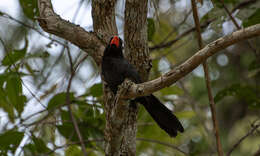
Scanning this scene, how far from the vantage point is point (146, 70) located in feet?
7.86

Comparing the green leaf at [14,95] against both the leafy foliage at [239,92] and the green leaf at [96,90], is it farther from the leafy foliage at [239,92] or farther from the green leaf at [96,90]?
the leafy foliage at [239,92]

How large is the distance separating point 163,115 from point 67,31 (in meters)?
1.11

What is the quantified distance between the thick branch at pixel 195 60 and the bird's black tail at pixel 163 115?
759 mm

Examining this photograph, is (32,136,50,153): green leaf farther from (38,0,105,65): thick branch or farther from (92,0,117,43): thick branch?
(92,0,117,43): thick branch

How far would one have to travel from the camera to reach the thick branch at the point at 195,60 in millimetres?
1448

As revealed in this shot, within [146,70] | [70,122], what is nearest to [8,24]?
[70,122]

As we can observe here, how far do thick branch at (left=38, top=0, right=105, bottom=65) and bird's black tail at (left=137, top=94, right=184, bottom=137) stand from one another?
60 cm

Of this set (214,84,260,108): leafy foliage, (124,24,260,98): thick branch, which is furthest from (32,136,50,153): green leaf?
(214,84,260,108): leafy foliage

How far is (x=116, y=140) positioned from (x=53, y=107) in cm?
124

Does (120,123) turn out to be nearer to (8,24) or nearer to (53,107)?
(53,107)

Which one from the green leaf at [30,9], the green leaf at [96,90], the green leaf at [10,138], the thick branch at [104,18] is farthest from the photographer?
the green leaf at [30,9]

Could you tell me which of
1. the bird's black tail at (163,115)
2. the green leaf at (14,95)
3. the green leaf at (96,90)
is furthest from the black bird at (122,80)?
the green leaf at (14,95)

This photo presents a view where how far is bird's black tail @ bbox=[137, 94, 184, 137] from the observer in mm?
2572

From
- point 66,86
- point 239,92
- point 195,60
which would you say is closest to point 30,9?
point 66,86
